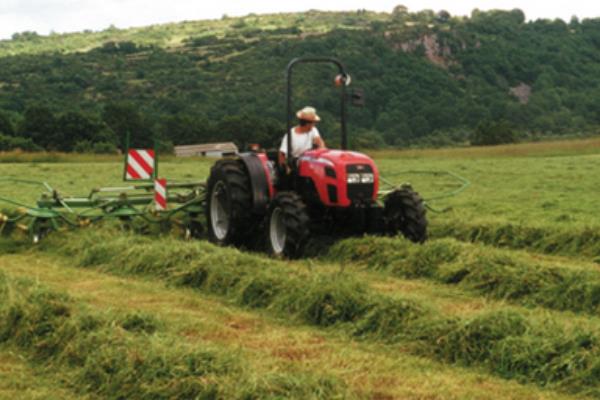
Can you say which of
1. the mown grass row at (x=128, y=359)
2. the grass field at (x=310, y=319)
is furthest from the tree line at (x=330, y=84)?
the mown grass row at (x=128, y=359)

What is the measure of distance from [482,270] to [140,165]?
664 centimetres

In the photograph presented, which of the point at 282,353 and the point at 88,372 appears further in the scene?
the point at 282,353

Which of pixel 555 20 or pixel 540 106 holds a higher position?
pixel 555 20

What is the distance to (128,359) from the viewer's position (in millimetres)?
5312

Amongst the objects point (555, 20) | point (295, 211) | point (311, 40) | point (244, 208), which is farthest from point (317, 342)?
point (555, 20)

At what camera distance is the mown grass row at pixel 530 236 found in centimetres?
1080

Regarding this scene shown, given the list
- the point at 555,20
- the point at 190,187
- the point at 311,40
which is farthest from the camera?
the point at 555,20

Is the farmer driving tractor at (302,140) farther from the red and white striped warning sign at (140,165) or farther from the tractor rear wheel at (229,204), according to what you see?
the red and white striped warning sign at (140,165)

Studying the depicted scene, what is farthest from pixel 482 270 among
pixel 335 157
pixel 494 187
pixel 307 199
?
pixel 494 187

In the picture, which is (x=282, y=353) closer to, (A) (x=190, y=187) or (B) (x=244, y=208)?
(B) (x=244, y=208)

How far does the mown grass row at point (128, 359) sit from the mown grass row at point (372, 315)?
4.22 ft

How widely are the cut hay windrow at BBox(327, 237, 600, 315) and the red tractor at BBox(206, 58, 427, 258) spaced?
536 millimetres

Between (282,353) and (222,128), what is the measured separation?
51.8 metres

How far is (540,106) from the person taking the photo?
93.4 m
